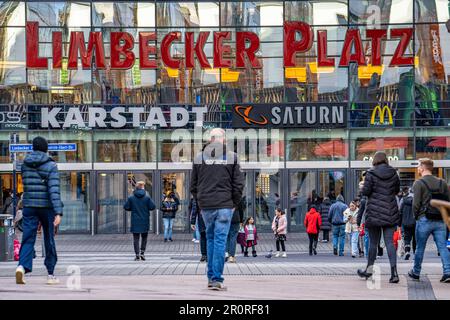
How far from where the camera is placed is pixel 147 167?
3778 cm

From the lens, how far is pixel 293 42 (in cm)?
3725

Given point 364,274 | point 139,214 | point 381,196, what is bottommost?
point 364,274

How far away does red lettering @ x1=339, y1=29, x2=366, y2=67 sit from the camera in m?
37.2

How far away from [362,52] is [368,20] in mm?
1536

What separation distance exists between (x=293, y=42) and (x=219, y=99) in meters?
3.45

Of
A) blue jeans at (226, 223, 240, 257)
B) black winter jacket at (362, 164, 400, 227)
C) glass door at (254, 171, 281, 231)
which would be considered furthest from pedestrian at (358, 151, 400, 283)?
glass door at (254, 171, 281, 231)

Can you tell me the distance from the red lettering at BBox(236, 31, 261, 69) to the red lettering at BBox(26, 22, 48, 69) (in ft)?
22.7

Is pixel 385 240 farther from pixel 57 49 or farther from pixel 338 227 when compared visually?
pixel 57 49

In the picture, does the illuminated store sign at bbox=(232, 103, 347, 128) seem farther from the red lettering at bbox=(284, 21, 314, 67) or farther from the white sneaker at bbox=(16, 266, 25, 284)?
the white sneaker at bbox=(16, 266, 25, 284)

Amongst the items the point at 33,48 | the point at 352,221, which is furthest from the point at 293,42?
the point at 352,221

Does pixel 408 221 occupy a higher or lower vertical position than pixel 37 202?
lower

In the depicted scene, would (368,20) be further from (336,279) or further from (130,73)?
(336,279)

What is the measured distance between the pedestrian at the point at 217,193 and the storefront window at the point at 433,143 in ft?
87.9
